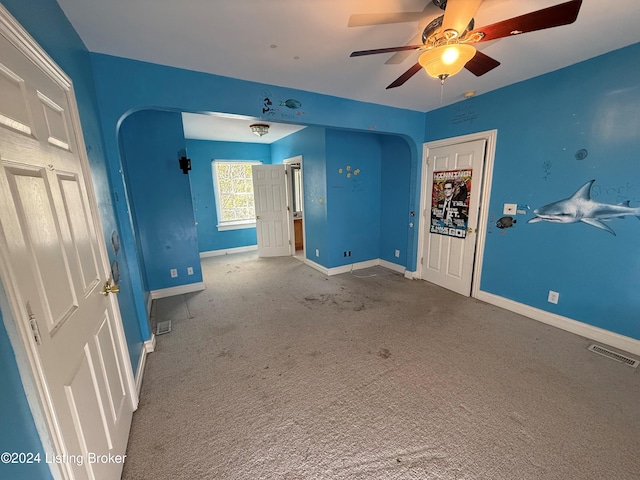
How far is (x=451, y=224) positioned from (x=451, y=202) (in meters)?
0.30

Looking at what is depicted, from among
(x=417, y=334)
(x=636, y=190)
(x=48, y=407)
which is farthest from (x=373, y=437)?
(x=636, y=190)

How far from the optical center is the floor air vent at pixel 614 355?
2.07 metres

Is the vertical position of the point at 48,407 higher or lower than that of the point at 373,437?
higher

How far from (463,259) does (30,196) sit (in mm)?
3831

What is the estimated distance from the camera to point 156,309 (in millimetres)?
3221

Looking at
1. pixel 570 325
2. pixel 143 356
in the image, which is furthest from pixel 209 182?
pixel 570 325

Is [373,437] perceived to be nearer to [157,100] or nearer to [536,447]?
[536,447]

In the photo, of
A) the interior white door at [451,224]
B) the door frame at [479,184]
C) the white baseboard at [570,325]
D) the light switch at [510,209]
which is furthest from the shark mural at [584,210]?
the white baseboard at [570,325]

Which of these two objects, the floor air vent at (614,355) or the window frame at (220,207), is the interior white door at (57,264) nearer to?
the floor air vent at (614,355)

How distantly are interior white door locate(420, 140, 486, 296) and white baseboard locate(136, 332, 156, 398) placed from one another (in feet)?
11.7

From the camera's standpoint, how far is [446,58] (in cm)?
138

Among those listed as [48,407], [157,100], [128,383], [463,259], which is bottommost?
[128,383]

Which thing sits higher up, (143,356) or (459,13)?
(459,13)

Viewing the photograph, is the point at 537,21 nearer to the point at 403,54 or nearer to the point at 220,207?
the point at 403,54
